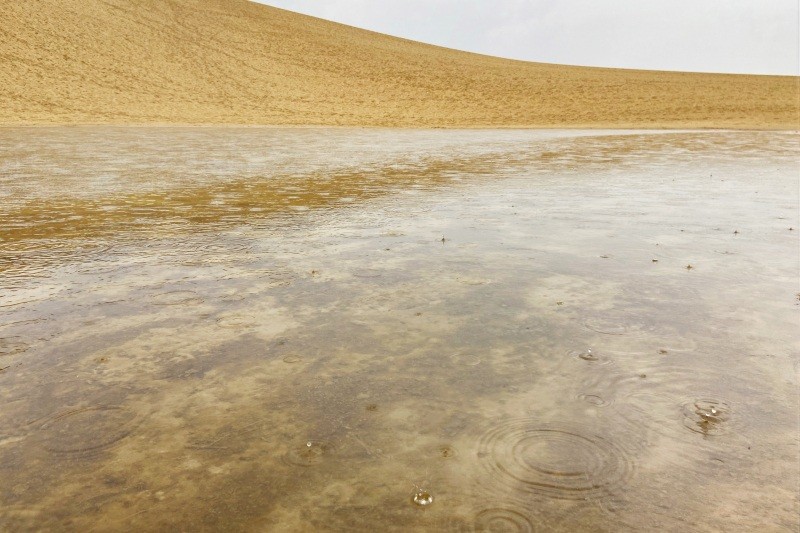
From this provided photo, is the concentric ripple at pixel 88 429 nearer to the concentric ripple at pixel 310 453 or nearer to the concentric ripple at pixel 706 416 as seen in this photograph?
the concentric ripple at pixel 310 453

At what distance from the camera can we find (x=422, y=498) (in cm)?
187

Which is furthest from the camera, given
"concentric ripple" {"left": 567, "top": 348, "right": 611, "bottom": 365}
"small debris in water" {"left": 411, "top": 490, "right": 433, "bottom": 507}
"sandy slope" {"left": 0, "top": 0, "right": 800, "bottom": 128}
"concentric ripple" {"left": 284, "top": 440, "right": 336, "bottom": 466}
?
"sandy slope" {"left": 0, "top": 0, "right": 800, "bottom": 128}

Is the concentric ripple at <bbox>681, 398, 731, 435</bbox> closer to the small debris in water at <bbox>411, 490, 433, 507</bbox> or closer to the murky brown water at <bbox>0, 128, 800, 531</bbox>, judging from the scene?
the murky brown water at <bbox>0, 128, 800, 531</bbox>

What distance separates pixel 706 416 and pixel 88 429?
2384 millimetres

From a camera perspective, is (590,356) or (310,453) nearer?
(310,453)

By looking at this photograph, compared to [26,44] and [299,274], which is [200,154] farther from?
[26,44]

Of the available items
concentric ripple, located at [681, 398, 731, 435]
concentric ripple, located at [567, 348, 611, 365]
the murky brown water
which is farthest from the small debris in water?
concentric ripple, located at [567, 348, 611, 365]

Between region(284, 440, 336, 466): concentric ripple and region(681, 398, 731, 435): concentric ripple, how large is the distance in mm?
1354

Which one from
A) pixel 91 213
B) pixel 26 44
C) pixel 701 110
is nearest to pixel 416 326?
pixel 91 213

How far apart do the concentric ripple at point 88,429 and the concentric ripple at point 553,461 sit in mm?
1355

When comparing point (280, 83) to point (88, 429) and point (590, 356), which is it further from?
point (88, 429)

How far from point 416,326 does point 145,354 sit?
4.52ft

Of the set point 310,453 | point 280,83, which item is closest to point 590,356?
point 310,453

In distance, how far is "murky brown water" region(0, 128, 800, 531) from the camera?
1879 mm
